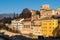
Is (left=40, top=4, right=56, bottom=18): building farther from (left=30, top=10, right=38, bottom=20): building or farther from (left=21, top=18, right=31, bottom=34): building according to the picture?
(left=21, top=18, right=31, bottom=34): building

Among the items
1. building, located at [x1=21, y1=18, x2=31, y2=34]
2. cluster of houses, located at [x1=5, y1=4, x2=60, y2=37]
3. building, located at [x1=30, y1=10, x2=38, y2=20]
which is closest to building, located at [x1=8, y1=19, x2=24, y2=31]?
cluster of houses, located at [x1=5, y1=4, x2=60, y2=37]

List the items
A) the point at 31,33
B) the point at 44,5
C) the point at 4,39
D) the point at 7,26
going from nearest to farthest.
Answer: the point at 4,39 → the point at 31,33 → the point at 7,26 → the point at 44,5

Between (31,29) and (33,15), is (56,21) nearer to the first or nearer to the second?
(31,29)

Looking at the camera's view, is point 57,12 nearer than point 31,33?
No

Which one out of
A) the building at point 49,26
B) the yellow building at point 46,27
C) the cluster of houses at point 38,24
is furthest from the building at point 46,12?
the building at point 49,26

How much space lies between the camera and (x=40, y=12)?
26047mm

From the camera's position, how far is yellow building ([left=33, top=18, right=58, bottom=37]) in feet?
69.8

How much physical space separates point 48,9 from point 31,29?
14.5 feet

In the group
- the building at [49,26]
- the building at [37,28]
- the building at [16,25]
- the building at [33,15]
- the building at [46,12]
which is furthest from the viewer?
the building at [46,12]

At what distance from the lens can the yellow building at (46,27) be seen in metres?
21.3

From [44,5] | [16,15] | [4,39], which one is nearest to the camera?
[4,39]

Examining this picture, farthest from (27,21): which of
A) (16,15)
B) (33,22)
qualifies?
(16,15)

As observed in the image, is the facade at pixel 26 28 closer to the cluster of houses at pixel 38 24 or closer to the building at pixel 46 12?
the cluster of houses at pixel 38 24

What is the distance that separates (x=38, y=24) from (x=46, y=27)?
3.64 ft
